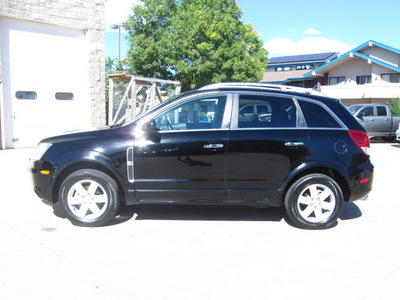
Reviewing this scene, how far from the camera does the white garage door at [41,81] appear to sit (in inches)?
483

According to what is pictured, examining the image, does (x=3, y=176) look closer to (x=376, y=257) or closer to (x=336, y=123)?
(x=336, y=123)

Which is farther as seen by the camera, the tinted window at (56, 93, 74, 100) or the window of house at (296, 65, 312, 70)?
the window of house at (296, 65, 312, 70)

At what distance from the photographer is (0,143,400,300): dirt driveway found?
3.26 m

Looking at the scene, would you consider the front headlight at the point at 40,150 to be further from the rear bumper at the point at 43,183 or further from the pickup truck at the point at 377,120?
the pickup truck at the point at 377,120

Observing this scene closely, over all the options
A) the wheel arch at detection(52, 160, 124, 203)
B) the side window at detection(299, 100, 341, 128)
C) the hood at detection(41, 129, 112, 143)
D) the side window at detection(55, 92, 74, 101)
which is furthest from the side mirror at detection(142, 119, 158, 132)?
the side window at detection(55, 92, 74, 101)

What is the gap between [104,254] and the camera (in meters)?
3.97

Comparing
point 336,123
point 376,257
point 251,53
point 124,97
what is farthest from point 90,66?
point 251,53

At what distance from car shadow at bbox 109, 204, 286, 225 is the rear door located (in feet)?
2.13

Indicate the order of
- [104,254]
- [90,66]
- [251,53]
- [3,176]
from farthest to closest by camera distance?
[251,53], [90,66], [3,176], [104,254]

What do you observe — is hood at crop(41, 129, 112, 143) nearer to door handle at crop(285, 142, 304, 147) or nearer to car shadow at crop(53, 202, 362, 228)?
car shadow at crop(53, 202, 362, 228)

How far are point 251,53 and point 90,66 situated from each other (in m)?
20.3

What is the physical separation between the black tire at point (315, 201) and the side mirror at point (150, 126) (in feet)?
6.17

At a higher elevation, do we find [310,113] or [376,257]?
[310,113]

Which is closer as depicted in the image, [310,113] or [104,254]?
[104,254]
